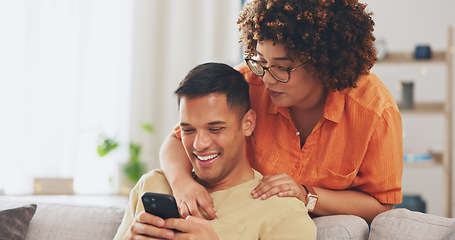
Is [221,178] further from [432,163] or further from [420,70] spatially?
[420,70]

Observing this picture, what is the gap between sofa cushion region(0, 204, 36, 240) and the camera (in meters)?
1.77

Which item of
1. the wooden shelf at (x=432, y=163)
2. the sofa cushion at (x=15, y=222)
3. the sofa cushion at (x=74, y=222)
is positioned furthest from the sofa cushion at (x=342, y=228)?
the wooden shelf at (x=432, y=163)

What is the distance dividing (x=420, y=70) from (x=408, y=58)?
0.51 meters

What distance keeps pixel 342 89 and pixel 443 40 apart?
3.32m

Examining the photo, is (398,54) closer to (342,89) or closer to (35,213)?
(342,89)

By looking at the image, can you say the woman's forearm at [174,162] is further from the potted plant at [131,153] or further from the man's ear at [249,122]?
the potted plant at [131,153]

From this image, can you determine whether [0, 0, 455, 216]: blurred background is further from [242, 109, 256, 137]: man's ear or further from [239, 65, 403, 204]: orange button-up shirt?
[242, 109, 256, 137]: man's ear

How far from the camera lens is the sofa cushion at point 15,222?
1773 mm

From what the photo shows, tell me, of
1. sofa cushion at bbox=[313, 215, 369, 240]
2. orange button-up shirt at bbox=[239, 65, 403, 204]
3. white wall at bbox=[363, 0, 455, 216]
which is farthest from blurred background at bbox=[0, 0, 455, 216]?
sofa cushion at bbox=[313, 215, 369, 240]

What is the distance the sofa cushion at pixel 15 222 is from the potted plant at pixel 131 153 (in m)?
2.72

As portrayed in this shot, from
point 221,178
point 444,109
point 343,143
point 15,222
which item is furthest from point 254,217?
point 444,109

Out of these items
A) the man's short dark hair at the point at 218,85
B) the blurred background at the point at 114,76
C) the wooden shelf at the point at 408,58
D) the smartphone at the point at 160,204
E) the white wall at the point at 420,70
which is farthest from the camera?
the white wall at the point at 420,70

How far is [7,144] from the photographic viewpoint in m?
4.51

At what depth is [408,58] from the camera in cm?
425
